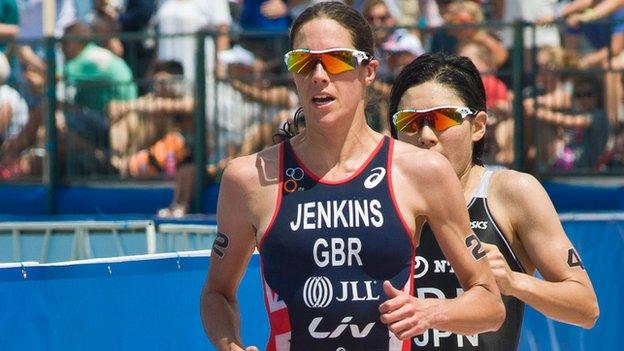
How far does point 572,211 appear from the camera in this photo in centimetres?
1048

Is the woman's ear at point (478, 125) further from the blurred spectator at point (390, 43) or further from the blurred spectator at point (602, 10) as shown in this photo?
the blurred spectator at point (602, 10)

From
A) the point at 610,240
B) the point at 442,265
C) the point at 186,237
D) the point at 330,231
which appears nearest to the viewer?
the point at 330,231

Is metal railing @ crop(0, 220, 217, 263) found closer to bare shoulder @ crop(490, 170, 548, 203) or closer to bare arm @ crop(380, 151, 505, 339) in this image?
bare shoulder @ crop(490, 170, 548, 203)

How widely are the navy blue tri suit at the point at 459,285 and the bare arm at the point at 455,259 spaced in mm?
688

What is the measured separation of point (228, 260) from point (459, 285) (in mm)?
961

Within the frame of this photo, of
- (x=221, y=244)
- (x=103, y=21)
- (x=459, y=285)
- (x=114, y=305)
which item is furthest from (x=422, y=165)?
(x=103, y=21)

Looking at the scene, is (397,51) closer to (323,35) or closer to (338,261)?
(323,35)

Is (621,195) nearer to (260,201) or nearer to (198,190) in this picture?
(198,190)

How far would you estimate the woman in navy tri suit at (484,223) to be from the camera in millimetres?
4344

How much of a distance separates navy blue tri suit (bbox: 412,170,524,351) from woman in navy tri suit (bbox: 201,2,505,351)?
69 cm

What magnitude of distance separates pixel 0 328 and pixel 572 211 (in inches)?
246

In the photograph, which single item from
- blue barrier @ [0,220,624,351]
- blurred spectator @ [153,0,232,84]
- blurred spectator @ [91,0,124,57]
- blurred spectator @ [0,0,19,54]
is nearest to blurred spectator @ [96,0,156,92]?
blurred spectator @ [91,0,124,57]

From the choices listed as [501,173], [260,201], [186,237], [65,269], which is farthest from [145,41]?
[260,201]

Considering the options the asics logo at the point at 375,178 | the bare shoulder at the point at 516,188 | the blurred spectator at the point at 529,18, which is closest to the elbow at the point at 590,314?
the bare shoulder at the point at 516,188
